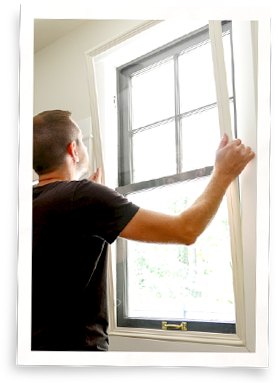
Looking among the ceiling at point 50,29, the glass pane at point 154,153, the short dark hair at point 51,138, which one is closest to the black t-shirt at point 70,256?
the short dark hair at point 51,138

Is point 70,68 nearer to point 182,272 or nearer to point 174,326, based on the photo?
point 182,272

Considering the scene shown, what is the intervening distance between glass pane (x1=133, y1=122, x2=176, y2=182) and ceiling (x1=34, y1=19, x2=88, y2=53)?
16.5 inches

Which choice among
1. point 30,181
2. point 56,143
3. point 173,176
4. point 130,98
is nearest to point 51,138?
point 56,143

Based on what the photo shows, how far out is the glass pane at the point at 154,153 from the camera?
1.34 m

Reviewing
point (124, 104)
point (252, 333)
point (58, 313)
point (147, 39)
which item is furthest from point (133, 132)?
point (252, 333)

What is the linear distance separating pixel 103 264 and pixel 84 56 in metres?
0.76

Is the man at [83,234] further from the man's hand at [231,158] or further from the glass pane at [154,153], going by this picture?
the glass pane at [154,153]

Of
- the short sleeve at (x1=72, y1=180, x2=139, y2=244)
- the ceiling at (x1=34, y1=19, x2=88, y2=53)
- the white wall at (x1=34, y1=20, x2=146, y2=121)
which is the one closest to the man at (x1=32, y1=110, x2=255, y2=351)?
the short sleeve at (x1=72, y1=180, x2=139, y2=244)

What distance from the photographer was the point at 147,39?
1337mm

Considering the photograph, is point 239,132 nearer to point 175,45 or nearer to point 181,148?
point 181,148

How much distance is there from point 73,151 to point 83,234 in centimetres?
33

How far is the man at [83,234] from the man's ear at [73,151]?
0.10 meters

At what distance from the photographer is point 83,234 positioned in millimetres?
1252

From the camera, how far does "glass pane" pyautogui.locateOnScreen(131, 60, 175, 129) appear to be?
1.33m
